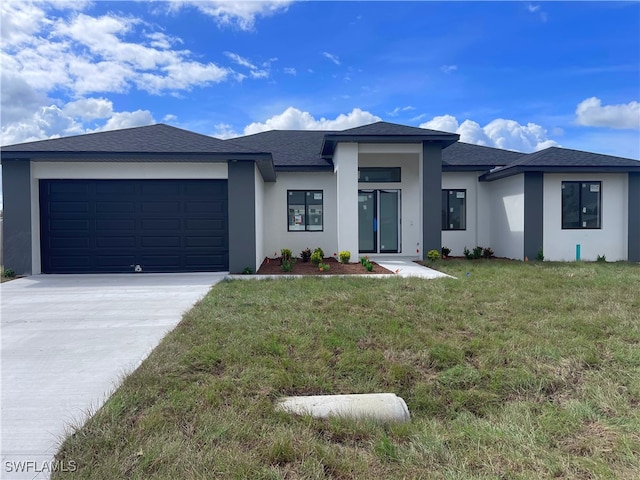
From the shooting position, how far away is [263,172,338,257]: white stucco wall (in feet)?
46.9

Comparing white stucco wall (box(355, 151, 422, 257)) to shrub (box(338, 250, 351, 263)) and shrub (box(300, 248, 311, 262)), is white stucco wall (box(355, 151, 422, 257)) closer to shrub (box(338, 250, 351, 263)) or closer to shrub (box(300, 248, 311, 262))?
shrub (box(300, 248, 311, 262))

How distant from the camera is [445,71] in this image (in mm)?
12352

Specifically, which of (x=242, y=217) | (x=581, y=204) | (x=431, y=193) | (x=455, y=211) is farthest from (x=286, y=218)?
(x=581, y=204)

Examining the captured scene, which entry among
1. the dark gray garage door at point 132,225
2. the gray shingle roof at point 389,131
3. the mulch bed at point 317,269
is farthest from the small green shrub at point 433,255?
the dark gray garage door at point 132,225

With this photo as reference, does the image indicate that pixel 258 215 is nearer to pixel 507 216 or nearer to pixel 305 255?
pixel 305 255

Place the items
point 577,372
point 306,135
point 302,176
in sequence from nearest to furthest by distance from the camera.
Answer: point 577,372
point 302,176
point 306,135

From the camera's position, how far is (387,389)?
3535 millimetres

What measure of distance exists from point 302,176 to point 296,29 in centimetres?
486

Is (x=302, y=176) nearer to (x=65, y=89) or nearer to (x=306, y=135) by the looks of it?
(x=306, y=135)

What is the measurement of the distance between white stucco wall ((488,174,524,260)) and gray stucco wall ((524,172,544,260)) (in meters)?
0.14

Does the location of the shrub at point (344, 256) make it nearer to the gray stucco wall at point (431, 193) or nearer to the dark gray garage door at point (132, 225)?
the gray stucco wall at point (431, 193)

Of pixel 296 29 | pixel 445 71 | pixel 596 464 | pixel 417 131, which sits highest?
pixel 296 29

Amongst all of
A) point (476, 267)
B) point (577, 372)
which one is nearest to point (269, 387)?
point (577, 372)

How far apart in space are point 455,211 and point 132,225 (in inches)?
445
